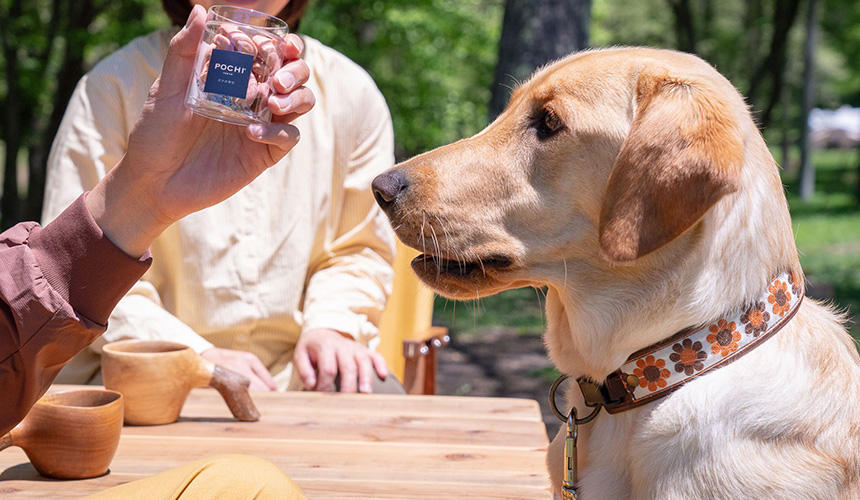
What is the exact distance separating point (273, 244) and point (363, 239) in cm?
34

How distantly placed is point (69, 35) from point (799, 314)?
9781 mm

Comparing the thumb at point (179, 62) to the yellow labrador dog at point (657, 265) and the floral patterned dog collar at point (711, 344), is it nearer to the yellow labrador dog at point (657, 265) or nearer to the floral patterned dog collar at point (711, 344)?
the yellow labrador dog at point (657, 265)

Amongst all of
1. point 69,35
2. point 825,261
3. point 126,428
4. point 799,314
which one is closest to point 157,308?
point 126,428

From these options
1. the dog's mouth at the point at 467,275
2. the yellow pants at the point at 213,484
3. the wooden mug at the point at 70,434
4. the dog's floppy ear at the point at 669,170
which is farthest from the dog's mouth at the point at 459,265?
the wooden mug at the point at 70,434

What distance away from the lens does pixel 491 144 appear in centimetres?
197

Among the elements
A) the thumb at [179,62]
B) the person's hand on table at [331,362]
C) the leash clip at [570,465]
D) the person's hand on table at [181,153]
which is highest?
the thumb at [179,62]

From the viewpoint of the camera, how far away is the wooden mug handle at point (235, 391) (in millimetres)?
2189

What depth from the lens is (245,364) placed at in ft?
8.86

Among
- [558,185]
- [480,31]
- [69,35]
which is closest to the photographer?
[558,185]

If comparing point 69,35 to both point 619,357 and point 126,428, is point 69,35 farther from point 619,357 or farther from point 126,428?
point 619,357

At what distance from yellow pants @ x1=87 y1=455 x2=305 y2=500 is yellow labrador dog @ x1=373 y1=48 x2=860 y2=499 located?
582 mm

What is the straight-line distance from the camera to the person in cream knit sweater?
274 centimetres

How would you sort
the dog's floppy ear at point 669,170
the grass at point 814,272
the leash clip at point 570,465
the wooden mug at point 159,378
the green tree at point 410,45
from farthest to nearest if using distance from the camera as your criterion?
1. the green tree at point 410,45
2. the grass at point 814,272
3. the wooden mug at point 159,378
4. the leash clip at point 570,465
5. the dog's floppy ear at point 669,170

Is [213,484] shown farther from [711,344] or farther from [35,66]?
[35,66]
